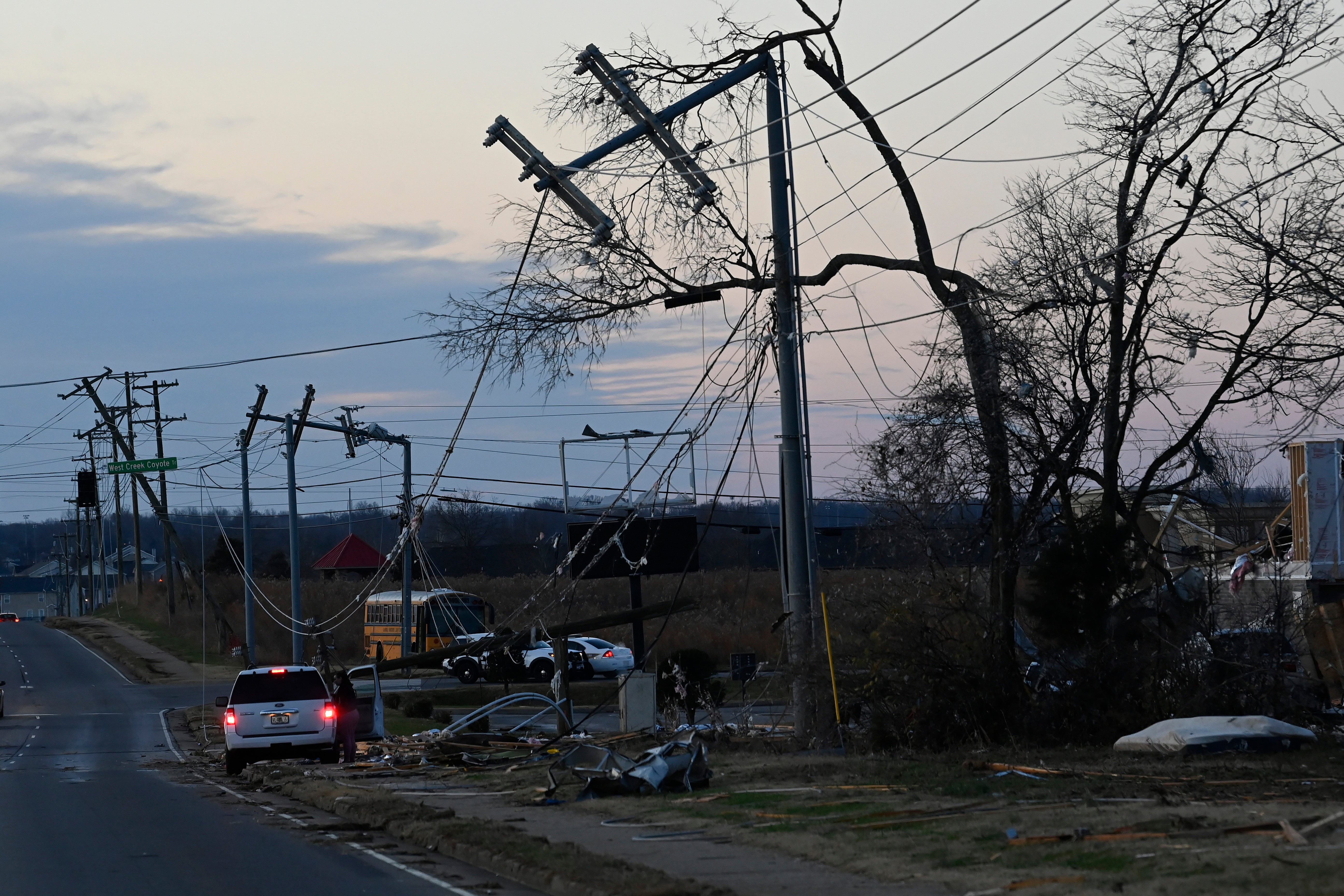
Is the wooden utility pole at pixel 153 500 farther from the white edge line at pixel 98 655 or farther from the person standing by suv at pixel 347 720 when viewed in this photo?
the person standing by suv at pixel 347 720

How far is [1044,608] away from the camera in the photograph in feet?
55.7

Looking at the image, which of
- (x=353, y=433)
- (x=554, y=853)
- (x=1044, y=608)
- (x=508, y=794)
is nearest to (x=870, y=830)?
(x=554, y=853)

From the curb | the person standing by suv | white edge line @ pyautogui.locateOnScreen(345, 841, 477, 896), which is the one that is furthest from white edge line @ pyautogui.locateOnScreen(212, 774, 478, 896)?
the person standing by suv

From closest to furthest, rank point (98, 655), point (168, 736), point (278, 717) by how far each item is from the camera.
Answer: point (278, 717) < point (168, 736) < point (98, 655)

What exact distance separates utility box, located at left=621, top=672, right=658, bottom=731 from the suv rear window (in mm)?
5142

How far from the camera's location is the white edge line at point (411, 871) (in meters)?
9.76

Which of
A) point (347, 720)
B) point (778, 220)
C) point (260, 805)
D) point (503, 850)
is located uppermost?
point (778, 220)

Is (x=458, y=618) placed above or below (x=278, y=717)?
below

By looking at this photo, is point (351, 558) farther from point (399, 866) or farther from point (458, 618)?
point (399, 866)

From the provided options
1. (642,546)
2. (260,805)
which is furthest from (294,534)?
(260,805)

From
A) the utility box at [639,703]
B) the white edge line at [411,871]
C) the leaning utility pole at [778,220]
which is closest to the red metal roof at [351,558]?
the utility box at [639,703]

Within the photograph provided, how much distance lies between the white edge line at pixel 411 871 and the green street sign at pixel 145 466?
29.8m

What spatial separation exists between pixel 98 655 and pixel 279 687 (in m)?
47.8

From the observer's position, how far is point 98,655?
6450 centimetres
